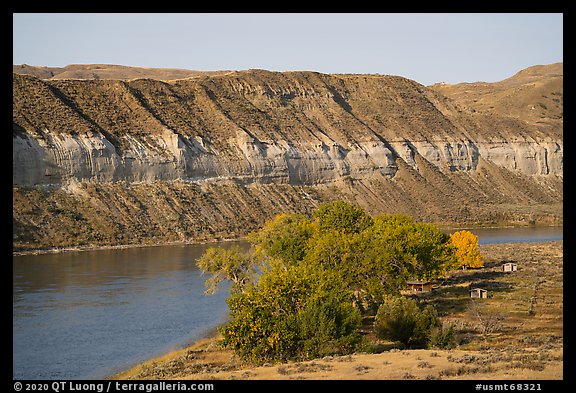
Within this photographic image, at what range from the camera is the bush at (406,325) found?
32.1 m

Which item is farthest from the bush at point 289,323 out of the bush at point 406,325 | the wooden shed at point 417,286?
the wooden shed at point 417,286

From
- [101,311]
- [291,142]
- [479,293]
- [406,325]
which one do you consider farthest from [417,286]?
[291,142]

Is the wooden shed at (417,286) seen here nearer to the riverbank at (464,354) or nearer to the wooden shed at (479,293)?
the riverbank at (464,354)

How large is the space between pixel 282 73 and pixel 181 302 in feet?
264

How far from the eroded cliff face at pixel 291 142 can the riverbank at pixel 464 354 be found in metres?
42.4

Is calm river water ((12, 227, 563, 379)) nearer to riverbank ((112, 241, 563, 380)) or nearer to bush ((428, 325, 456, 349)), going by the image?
riverbank ((112, 241, 563, 380))

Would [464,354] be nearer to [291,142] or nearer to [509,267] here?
[509,267]

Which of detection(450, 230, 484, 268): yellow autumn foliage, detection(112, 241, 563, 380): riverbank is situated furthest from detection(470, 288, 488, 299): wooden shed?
detection(450, 230, 484, 268): yellow autumn foliage

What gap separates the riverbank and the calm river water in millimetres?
2342

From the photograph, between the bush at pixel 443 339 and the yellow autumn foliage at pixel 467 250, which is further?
the yellow autumn foliage at pixel 467 250

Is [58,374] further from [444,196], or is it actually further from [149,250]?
[444,196]

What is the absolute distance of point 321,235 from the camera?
43562 mm

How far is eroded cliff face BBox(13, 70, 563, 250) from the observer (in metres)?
84.6
